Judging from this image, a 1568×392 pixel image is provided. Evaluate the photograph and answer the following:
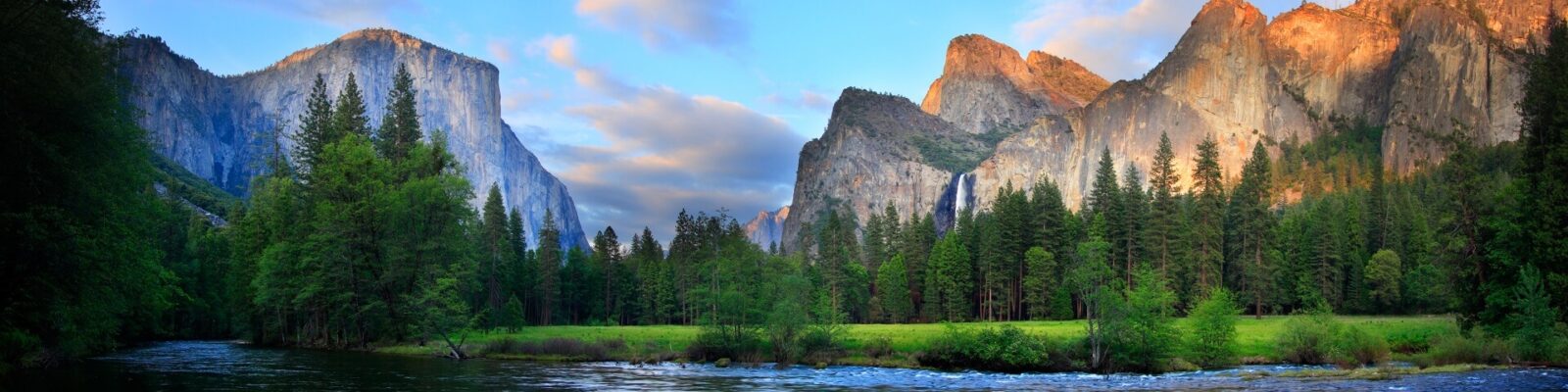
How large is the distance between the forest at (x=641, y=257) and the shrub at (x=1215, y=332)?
0.18 m

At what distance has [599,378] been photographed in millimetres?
36875

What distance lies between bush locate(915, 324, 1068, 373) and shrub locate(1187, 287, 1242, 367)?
6.48 m

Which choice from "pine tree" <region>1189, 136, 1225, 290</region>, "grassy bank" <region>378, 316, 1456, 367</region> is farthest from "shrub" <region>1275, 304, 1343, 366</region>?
"pine tree" <region>1189, 136, 1225, 290</region>

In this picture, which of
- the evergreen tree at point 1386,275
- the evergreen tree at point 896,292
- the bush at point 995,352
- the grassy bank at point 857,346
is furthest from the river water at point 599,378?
the evergreen tree at point 896,292

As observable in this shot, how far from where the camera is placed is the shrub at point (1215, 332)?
138 ft

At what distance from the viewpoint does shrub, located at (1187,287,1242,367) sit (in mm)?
42188

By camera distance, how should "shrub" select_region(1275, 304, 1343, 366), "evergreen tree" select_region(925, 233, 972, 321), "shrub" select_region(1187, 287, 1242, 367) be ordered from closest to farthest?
"shrub" select_region(1187, 287, 1242, 367) < "shrub" select_region(1275, 304, 1343, 366) < "evergreen tree" select_region(925, 233, 972, 321)

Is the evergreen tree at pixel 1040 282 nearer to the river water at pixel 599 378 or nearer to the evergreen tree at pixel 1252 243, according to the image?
the evergreen tree at pixel 1252 243

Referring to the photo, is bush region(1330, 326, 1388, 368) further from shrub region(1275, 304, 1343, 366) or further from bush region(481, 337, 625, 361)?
bush region(481, 337, 625, 361)

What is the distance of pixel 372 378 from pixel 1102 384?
1031 inches

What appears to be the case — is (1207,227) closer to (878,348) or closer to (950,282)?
(950,282)

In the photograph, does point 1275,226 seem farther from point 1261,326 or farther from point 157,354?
point 157,354

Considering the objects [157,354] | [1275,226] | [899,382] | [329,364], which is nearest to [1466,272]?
[899,382]

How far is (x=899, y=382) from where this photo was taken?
3553 centimetres
